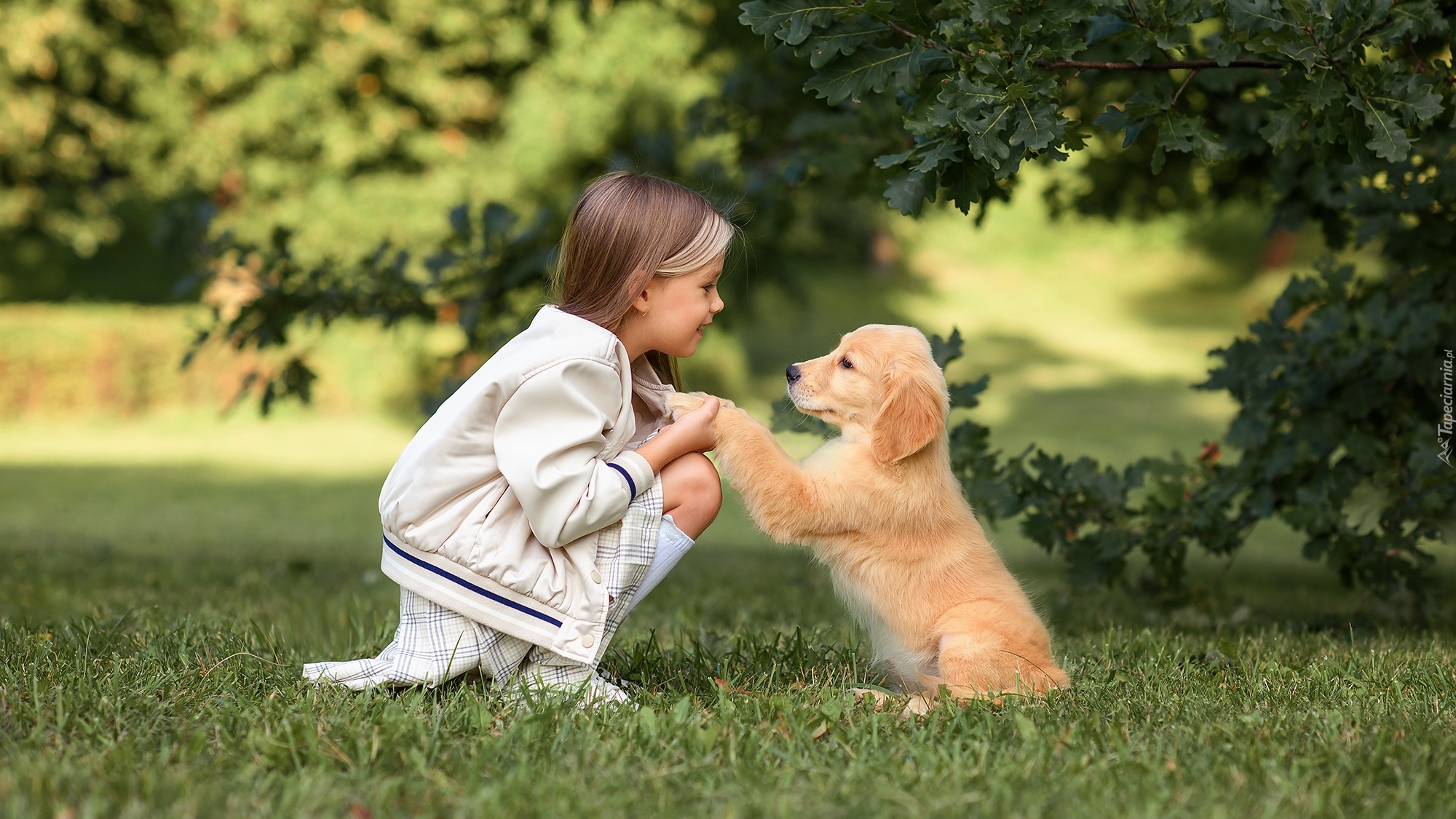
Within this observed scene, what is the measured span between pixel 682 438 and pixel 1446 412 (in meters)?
3.25

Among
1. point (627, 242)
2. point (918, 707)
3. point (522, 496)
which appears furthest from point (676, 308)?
point (918, 707)

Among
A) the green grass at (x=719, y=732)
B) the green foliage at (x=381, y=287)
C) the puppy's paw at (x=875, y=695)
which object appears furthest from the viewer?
the green foliage at (x=381, y=287)

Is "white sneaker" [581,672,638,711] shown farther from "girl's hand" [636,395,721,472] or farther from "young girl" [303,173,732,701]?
"girl's hand" [636,395,721,472]

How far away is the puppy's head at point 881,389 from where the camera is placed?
321 centimetres

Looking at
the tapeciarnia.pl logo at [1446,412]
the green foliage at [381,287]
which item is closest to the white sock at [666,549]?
the green foliage at [381,287]

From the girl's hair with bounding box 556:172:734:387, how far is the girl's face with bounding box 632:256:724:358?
0.03 metres

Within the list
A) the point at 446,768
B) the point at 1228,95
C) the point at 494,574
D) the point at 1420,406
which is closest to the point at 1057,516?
the point at 1420,406

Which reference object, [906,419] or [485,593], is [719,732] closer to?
[485,593]

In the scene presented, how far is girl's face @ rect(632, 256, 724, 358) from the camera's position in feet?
10.5

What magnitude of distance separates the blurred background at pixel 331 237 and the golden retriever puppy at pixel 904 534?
3.29 m

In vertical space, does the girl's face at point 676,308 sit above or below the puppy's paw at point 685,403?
above

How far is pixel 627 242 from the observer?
123 inches

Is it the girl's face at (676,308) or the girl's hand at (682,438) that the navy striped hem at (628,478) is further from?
the girl's face at (676,308)

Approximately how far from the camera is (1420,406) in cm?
475
